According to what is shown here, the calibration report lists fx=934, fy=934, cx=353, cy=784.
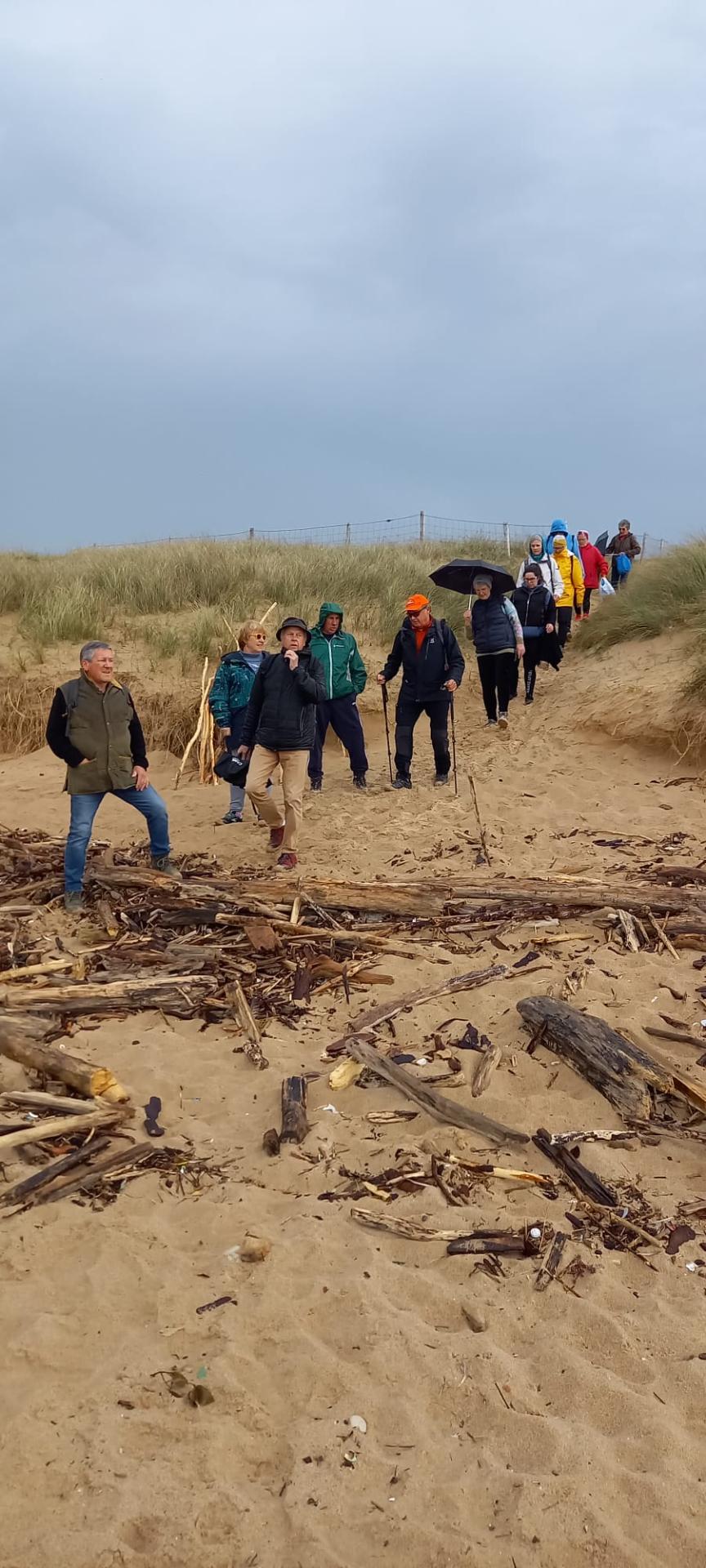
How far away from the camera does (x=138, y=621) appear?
44.7 feet

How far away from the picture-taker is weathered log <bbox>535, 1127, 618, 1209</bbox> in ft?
11.2

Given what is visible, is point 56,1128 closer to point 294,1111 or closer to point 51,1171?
point 51,1171

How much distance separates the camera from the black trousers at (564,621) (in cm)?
1298

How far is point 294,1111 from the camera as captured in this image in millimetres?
3951

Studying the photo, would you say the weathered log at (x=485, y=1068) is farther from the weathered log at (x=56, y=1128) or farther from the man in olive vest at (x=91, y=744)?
the man in olive vest at (x=91, y=744)

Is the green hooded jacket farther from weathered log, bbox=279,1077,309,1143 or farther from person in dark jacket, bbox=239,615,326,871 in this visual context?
weathered log, bbox=279,1077,309,1143

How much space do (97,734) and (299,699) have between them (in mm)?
1665

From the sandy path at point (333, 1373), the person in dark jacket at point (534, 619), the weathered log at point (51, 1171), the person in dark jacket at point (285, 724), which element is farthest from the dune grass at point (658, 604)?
the weathered log at point (51, 1171)

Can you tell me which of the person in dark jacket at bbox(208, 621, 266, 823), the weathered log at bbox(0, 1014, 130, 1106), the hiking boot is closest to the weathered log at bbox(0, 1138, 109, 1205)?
the weathered log at bbox(0, 1014, 130, 1106)

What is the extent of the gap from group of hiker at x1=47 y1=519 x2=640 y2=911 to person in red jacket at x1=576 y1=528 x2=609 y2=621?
1460 millimetres

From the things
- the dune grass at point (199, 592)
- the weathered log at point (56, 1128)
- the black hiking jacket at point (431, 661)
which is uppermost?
the dune grass at point (199, 592)

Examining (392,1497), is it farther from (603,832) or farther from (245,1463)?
(603,832)

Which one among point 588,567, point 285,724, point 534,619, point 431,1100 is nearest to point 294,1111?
point 431,1100

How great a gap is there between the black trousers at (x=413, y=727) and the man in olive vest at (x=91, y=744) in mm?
3434
